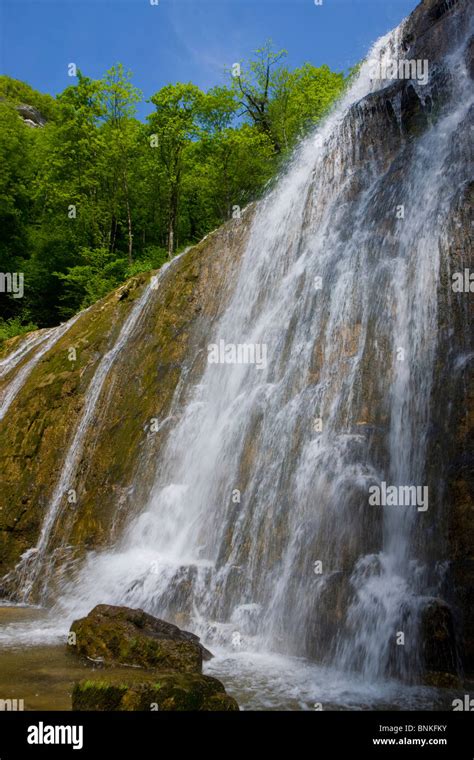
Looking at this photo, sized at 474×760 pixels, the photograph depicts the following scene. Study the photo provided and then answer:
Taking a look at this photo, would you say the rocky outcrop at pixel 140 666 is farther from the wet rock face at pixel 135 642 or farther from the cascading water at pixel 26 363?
the cascading water at pixel 26 363

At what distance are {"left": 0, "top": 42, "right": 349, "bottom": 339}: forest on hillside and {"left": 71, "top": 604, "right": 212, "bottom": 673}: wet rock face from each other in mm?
17154

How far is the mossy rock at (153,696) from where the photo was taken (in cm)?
482

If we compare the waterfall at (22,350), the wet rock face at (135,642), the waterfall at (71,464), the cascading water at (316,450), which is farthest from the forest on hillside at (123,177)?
the wet rock face at (135,642)

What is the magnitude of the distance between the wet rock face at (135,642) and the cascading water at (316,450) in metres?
1.12

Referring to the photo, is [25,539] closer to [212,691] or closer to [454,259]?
[212,691]

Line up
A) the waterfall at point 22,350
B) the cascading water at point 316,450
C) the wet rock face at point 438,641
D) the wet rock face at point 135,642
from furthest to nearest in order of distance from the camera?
the waterfall at point 22,350 < the cascading water at point 316,450 < the wet rock face at point 135,642 < the wet rock face at point 438,641

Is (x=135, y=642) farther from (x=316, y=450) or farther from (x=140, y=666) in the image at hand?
(x=316, y=450)

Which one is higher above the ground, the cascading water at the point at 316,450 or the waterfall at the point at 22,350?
the waterfall at the point at 22,350

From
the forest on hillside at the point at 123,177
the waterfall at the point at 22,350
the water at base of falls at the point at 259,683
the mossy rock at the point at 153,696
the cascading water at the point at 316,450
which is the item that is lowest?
the water at base of falls at the point at 259,683

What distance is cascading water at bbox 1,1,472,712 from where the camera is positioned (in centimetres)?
727

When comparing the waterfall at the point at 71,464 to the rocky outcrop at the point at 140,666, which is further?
the waterfall at the point at 71,464

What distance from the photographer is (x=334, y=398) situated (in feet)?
29.6

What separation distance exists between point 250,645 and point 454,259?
601 cm

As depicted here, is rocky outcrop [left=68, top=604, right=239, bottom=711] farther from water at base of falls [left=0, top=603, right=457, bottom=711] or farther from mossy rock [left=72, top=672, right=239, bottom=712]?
water at base of falls [left=0, top=603, right=457, bottom=711]
